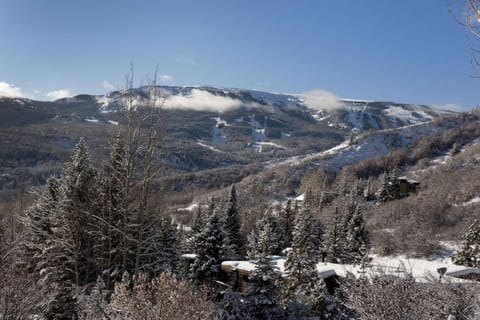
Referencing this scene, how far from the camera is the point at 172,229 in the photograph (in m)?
24.4

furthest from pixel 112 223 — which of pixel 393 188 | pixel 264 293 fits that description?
pixel 393 188

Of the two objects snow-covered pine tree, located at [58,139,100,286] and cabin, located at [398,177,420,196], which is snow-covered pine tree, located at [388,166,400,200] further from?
snow-covered pine tree, located at [58,139,100,286]

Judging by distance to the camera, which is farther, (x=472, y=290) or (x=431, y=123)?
(x=431, y=123)

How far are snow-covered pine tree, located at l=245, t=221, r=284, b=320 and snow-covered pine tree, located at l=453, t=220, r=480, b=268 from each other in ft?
79.5

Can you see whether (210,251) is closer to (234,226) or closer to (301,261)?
(301,261)

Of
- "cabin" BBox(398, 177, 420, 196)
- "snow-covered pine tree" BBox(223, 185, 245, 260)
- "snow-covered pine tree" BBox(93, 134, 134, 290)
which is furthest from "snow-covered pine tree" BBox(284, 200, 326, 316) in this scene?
"cabin" BBox(398, 177, 420, 196)

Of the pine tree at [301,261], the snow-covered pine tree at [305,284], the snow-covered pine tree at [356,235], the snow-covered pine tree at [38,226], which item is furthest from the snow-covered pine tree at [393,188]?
the snow-covered pine tree at [38,226]

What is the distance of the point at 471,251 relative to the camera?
29578mm

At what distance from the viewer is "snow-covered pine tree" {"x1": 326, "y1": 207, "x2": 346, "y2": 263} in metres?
32.0

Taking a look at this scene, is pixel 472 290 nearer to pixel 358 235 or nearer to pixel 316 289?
pixel 316 289

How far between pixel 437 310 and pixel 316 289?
6.56 metres

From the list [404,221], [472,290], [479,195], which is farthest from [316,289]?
[479,195]

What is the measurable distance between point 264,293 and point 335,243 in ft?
70.3

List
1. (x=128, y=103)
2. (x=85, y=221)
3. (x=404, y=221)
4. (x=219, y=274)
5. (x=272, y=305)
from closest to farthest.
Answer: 1. (x=272, y=305)
2. (x=128, y=103)
3. (x=85, y=221)
4. (x=219, y=274)
5. (x=404, y=221)
